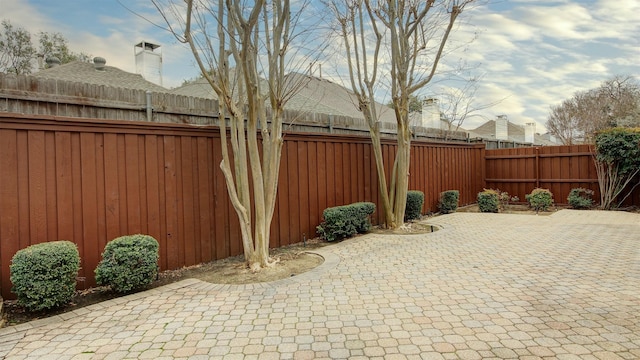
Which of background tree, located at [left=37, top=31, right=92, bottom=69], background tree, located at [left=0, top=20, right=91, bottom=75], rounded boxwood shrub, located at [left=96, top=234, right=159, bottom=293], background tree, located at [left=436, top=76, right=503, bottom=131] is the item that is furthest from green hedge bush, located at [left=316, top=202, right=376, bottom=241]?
background tree, located at [left=37, top=31, right=92, bottom=69]

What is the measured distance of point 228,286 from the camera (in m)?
3.69

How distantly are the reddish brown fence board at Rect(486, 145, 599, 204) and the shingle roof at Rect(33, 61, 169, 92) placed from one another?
1075cm

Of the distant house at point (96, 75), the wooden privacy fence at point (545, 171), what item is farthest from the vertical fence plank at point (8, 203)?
the wooden privacy fence at point (545, 171)

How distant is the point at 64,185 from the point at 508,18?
9.07 meters

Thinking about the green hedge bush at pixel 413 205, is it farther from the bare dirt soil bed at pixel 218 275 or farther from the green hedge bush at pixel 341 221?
the bare dirt soil bed at pixel 218 275

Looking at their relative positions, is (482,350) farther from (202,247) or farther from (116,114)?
(116,114)

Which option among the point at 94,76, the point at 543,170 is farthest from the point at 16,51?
the point at 543,170

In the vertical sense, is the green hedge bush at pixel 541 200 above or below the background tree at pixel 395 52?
below

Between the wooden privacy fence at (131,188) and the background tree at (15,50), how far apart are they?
14203 millimetres

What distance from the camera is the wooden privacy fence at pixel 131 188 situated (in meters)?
3.36

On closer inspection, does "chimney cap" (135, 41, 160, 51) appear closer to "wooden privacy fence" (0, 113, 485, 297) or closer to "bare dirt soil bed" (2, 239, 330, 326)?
→ "wooden privacy fence" (0, 113, 485, 297)

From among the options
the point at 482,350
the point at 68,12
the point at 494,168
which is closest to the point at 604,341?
the point at 482,350

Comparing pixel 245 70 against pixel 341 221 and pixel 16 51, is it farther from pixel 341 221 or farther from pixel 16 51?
pixel 16 51

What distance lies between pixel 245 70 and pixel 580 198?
31.8 ft
